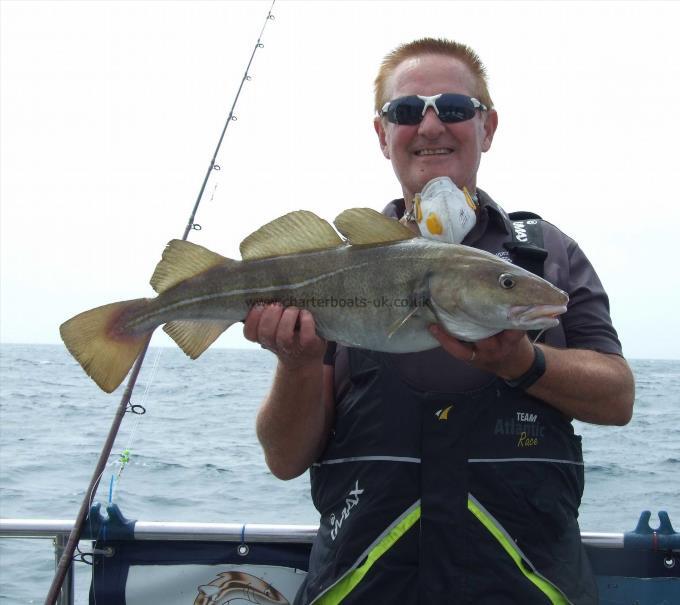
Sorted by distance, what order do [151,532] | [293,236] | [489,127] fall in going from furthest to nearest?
[151,532], [489,127], [293,236]

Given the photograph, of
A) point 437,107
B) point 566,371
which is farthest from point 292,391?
point 437,107

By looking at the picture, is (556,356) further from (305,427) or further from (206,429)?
(206,429)

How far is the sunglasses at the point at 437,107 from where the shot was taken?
2.98m

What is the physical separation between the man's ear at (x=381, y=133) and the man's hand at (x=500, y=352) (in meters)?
1.14

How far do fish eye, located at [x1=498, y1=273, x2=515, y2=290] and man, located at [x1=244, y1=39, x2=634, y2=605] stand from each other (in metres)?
0.18

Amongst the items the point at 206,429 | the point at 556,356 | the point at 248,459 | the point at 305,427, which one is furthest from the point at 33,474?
the point at 556,356

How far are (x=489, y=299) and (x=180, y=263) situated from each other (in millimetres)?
1266

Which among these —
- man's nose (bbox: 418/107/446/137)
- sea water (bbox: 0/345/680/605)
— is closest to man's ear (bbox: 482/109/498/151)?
man's nose (bbox: 418/107/446/137)

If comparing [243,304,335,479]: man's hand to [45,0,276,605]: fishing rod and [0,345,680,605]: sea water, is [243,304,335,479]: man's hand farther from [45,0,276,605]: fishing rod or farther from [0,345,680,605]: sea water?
[0,345,680,605]: sea water

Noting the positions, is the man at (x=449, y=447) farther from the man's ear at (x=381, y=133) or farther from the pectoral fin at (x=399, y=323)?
the man's ear at (x=381, y=133)

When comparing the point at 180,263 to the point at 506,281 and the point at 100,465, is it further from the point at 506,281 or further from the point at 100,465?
the point at 100,465

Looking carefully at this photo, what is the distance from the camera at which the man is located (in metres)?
2.48

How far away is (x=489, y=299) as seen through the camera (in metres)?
2.48

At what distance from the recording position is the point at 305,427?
275 centimetres
